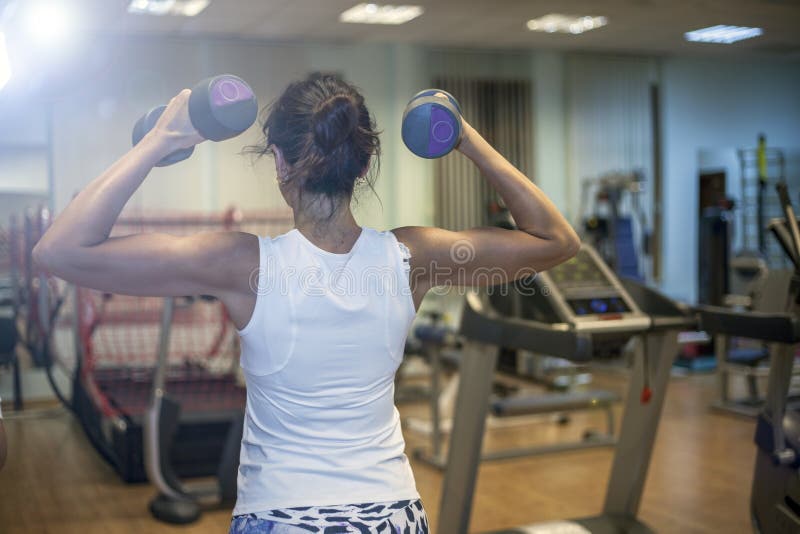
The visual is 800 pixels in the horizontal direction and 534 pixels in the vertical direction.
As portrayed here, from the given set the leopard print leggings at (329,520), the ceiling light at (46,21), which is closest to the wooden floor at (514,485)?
the ceiling light at (46,21)

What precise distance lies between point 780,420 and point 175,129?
6.95 feet

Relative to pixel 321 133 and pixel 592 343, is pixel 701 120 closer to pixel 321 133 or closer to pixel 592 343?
pixel 592 343

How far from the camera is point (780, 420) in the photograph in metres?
2.58

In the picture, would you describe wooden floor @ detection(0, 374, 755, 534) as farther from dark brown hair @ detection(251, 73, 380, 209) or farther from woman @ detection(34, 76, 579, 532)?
dark brown hair @ detection(251, 73, 380, 209)

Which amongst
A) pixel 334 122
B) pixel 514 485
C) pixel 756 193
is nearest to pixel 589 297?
pixel 334 122

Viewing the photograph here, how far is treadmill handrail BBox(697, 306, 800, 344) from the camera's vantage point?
100.0 inches

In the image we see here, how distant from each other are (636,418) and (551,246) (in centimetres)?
154

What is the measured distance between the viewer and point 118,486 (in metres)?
4.05

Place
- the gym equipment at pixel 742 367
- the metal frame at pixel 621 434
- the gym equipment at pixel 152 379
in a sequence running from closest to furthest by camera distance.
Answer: the metal frame at pixel 621 434 < the gym equipment at pixel 152 379 < the gym equipment at pixel 742 367

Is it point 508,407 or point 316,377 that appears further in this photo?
point 508,407

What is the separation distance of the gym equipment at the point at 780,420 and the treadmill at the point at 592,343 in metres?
0.23

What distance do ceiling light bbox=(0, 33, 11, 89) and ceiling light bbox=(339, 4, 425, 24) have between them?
398 cm

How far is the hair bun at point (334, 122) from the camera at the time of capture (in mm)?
1204

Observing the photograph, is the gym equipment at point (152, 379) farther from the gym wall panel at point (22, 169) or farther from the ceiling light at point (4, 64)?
the ceiling light at point (4, 64)
